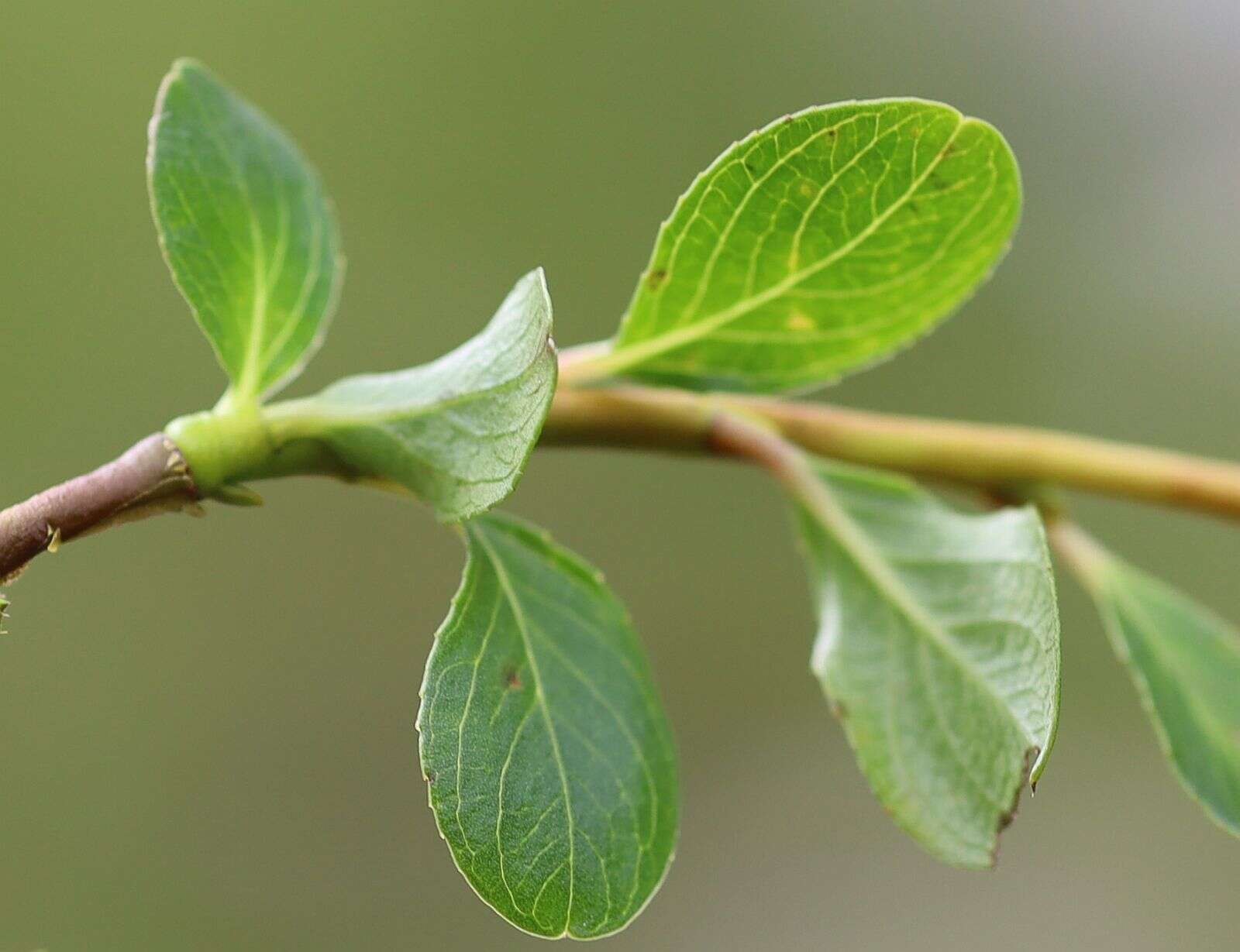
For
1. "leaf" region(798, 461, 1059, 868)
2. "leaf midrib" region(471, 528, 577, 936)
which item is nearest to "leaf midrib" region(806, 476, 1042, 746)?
"leaf" region(798, 461, 1059, 868)

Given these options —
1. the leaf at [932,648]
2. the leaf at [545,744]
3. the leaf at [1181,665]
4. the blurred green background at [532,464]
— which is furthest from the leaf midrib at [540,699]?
the blurred green background at [532,464]

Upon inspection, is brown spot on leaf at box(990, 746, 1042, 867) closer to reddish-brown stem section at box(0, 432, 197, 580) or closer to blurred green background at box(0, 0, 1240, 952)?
reddish-brown stem section at box(0, 432, 197, 580)

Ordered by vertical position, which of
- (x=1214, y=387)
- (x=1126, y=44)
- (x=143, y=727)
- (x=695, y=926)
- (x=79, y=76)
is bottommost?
(x=695, y=926)

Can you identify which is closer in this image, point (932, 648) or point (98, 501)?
point (98, 501)

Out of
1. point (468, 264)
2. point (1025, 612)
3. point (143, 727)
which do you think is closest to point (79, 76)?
point (468, 264)

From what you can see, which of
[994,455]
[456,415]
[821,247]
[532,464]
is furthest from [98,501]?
[532,464]

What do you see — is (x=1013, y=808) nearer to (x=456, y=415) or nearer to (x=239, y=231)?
(x=456, y=415)

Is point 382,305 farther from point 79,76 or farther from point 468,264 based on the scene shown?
point 79,76
